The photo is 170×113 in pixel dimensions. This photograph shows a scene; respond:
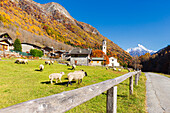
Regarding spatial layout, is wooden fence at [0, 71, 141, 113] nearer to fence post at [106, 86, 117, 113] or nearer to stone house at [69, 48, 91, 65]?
fence post at [106, 86, 117, 113]

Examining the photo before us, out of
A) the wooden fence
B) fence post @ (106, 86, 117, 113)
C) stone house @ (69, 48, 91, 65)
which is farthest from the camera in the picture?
stone house @ (69, 48, 91, 65)

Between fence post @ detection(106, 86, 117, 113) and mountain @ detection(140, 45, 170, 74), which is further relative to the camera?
mountain @ detection(140, 45, 170, 74)

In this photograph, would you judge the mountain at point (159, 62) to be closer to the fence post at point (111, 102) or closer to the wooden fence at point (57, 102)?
the fence post at point (111, 102)

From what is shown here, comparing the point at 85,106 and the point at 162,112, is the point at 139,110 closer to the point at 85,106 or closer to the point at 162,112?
the point at 162,112

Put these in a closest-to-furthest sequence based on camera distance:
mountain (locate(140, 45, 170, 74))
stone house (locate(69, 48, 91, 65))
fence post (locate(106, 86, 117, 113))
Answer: fence post (locate(106, 86, 117, 113)) → stone house (locate(69, 48, 91, 65)) → mountain (locate(140, 45, 170, 74))

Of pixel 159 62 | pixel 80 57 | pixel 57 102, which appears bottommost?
pixel 159 62

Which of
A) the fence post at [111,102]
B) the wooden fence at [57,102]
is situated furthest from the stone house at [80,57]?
the wooden fence at [57,102]

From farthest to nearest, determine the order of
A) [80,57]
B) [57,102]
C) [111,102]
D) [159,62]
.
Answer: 1. [159,62]
2. [80,57]
3. [111,102]
4. [57,102]

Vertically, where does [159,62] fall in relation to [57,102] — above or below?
below

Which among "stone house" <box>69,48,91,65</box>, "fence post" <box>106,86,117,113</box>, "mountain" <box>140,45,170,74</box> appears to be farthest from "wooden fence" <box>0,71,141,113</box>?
"mountain" <box>140,45,170,74</box>

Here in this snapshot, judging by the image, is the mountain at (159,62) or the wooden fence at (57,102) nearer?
the wooden fence at (57,102)

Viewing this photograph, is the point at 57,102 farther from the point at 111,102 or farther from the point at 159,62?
the point at 159,62

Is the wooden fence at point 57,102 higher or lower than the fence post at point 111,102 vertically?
higher

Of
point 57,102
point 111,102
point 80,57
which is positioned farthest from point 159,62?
point 57,102
